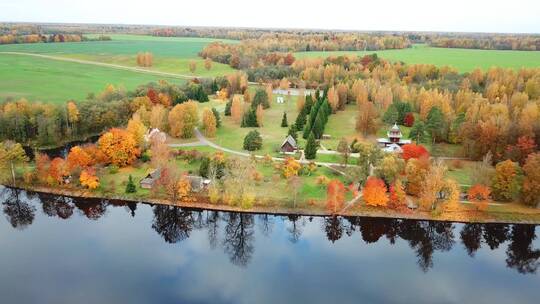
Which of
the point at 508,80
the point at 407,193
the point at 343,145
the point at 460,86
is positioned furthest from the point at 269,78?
the point at 407,193

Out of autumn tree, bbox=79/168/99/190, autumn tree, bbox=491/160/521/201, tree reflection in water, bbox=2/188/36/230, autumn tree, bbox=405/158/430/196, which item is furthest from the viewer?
autumn tree, bbox=79/168/99/190

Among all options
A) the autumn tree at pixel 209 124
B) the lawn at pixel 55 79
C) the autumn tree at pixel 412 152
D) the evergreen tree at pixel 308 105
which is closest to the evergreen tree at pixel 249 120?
the autumn tree at pixel 209 124

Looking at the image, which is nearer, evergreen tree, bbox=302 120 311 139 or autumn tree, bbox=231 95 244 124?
evergreen tree, bbox=302 120 311 139

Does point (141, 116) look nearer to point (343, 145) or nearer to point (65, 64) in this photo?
point (343, 145)

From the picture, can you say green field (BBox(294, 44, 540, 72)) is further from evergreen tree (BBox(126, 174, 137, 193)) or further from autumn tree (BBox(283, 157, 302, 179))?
evergreen tree (BBox(126, 174, 137, 193))

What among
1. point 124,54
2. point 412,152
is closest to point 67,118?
Answer: point 412,152

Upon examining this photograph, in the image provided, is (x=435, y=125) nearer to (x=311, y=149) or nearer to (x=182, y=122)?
(x=311, y=149)

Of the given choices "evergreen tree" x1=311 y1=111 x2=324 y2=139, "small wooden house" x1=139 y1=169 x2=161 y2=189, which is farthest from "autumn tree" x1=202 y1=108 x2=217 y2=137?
"small wooden house" x1=139 y1=169 x2=161 y2=189
